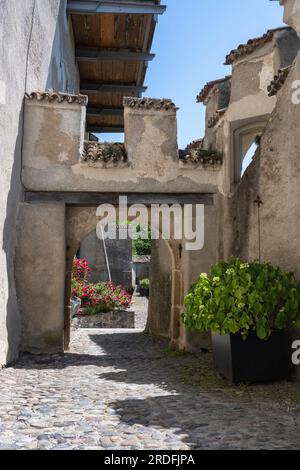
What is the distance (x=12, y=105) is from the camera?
748 cm

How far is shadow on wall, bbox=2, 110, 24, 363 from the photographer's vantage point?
7359 mm

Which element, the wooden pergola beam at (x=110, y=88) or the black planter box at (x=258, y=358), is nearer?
the black planter box at (x=258, y=358)

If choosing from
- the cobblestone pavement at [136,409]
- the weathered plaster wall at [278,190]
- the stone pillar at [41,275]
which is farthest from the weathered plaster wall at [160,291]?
the weathered plaster wall at [278,190]

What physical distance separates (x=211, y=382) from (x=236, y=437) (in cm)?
242

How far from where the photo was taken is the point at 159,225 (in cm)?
930

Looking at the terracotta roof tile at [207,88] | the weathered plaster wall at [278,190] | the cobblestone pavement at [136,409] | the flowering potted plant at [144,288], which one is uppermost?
the terracotta roof tile at [207,88]

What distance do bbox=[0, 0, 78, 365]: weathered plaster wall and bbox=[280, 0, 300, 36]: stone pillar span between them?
396 centimetres

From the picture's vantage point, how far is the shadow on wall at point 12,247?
7.36 m

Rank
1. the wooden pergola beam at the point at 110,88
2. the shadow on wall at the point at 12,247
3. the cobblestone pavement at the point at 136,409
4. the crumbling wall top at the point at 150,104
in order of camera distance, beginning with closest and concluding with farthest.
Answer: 1. the cobblestone pavement at the point at 136,409
2. the shadow on wall at the point at 12,247
3. the crumbling wall top at the point at 150,104
4. the wooden pergola beam at the point at 110,88

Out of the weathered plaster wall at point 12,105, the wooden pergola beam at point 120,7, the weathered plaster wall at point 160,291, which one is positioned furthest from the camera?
the wooden pergola beam at point 120,7

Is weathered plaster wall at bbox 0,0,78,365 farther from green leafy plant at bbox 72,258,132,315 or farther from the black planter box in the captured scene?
green leafy plant at bbox 72,258,132,315

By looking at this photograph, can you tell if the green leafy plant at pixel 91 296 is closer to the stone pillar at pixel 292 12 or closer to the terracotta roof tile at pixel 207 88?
the terracotta roof tile at pixel 207 88

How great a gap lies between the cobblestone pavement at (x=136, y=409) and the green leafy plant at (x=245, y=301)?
0.76 m

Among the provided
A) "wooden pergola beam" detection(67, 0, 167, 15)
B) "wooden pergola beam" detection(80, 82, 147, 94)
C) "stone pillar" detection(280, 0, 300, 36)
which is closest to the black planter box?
"stone pillar" detection(280, 0, 300, 36)
